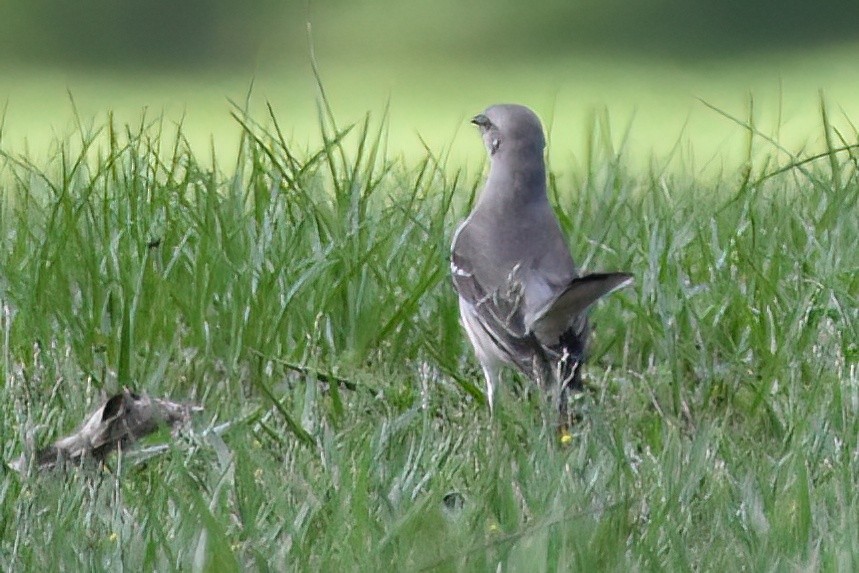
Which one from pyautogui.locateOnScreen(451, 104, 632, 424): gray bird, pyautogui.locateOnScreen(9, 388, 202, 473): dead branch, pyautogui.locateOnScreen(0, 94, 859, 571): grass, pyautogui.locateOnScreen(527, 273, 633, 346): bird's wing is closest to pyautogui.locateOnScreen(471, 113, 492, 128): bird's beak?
pyautogui.locateOnScreen(451, 104, 632, 424): gray bird

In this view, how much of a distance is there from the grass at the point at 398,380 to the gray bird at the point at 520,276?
4.9 inches

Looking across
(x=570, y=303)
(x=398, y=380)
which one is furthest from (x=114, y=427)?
(x=570, y=303)

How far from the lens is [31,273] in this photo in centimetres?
407

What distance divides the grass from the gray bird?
0.41ft

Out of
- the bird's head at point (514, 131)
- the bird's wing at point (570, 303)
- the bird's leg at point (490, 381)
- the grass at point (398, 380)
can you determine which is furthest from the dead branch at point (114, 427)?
the bird's head at point (514, 131)

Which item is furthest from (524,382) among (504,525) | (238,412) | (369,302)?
(504,525)

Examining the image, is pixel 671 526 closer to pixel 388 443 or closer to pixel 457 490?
pixel 457 490

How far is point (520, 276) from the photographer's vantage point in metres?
3.86

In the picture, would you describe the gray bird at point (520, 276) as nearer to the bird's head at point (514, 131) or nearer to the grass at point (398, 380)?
the bird's head at point (514, 131)

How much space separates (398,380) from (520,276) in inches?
16.5

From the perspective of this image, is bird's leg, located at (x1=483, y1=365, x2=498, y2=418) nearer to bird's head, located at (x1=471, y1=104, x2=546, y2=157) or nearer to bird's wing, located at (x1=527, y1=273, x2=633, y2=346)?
bird's wing, located at (x1=527, y1=273, x2=633, y2=346)

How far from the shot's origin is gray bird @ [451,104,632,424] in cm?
355

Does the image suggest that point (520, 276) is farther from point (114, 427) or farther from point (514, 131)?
point (114, 427)

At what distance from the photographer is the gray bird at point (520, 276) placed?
355 centimetres
